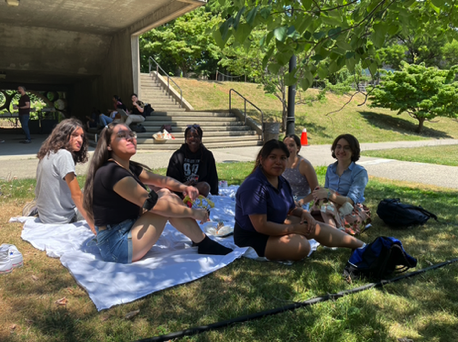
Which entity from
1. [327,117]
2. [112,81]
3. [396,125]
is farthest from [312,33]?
[396,125]

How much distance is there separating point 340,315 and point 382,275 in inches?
29.0

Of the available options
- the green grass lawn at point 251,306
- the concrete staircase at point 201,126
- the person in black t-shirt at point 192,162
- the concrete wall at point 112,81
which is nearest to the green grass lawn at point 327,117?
the concrete staircase at point 201,126

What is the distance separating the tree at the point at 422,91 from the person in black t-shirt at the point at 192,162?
19.2 metres

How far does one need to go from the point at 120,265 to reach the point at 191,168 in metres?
2.31

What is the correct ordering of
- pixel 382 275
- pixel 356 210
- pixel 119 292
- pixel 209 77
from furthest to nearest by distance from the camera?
1. pixel 209 77
2. pixel 356 210
3. pixel 382 275
4. pixel 119 292

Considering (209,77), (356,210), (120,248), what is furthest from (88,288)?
(209,77)

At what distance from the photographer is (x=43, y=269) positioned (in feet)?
11.7

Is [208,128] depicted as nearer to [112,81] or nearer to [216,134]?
[216,134]

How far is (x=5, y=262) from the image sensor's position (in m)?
3.42

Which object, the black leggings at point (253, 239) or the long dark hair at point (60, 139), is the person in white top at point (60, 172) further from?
the black leggings at point (253, 239)

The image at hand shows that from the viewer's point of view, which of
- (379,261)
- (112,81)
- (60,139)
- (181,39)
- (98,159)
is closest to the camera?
(379,261)

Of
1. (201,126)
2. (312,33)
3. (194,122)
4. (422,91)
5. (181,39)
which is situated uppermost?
(181,39)

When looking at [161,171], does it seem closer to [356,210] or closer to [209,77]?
[356,210]

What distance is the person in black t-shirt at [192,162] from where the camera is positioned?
547 cm
